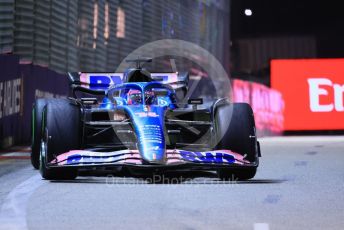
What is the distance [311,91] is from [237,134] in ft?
70.1

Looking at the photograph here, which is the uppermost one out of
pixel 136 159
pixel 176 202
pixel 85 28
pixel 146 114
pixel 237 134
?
pixel 85 28

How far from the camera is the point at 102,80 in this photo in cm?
1146

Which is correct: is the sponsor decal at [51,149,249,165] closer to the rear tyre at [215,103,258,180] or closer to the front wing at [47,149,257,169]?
the front wing at [47,149,257,169]

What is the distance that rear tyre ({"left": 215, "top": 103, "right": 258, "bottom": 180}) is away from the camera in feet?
29.9

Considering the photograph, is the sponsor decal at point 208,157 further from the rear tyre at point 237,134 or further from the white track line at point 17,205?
the white track line at point 17,205

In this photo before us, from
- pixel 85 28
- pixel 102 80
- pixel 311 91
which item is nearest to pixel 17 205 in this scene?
pixel 102 80

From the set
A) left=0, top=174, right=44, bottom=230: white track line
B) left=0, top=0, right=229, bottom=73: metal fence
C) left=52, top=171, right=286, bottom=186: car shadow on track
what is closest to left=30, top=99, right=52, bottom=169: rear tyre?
left=52, top=171, right=286, bottom=186: car shadow on track

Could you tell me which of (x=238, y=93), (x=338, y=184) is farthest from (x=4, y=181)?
(x=238, y=93)

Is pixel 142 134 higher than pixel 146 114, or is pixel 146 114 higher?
pixel 146 114

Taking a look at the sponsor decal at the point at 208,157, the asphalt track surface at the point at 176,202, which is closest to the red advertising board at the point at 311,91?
the asphalt track surface at the point at 176,202

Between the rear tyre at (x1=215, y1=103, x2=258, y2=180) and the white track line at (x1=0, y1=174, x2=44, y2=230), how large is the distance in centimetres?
195

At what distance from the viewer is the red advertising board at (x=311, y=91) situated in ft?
98.1

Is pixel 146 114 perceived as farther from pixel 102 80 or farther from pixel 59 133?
pixel 102 80

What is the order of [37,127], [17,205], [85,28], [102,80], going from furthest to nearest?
[85,28] → [102,80] → [37,127] → [17,205]
